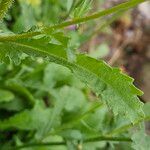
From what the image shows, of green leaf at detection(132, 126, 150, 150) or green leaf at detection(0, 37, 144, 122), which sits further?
green leaf at detection(132, 126, 150, 150)

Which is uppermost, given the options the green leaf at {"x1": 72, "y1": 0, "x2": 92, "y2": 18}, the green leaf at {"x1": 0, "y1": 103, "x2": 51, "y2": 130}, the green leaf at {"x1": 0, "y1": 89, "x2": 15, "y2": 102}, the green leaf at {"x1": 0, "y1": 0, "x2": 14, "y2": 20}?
the green leaf at {"x1": 0, "y1": 89, "x2": 15, "y2": 102}

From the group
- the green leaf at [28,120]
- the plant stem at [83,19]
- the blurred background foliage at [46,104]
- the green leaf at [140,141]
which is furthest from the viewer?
the green leaf at [28,120]

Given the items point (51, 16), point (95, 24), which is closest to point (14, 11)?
point (51, 16)

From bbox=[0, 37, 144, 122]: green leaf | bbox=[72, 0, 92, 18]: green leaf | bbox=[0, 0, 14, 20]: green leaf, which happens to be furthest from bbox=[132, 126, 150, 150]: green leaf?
bbox=[0, 0, 14, 20]: green leaf

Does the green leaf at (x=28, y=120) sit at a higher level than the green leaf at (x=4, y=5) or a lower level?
higher

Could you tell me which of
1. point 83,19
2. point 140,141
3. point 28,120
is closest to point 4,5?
point 83,19

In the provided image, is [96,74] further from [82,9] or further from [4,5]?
[4,5]

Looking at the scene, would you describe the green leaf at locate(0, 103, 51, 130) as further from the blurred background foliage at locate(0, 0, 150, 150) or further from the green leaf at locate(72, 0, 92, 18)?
the green leaf at locate(72, 0, 92, 18)

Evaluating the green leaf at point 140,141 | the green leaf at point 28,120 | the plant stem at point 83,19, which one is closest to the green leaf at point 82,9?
the plant stem at point 83,19

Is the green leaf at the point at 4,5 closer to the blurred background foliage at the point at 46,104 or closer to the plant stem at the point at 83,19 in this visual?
the plant stem at the point at 83,19
